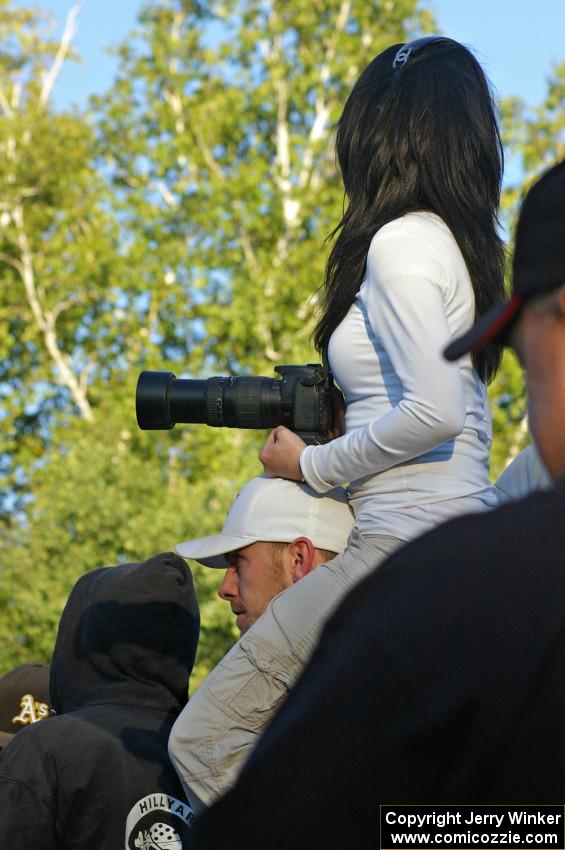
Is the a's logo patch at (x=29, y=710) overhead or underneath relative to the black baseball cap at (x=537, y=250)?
underneath

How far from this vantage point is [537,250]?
4.56 feet

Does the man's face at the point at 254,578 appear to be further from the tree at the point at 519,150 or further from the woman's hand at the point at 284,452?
the tree at the point at 519,150

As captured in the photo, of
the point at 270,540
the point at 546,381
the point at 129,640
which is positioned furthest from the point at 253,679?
the point at 546,381

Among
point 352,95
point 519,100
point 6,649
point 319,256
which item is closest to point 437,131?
point 352,95

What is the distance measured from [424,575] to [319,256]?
23.6m

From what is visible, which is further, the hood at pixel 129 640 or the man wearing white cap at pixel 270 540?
the hood at pixel 129 640

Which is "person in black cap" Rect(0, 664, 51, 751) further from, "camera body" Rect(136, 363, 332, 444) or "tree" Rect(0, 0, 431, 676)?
"tree" Rect(0, 0, 431, 676)

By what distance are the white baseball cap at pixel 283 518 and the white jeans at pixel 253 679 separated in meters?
0.31

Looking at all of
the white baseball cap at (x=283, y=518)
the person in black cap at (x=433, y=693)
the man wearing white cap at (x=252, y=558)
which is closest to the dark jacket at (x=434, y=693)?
the person in black cap at (x=433, y=693)

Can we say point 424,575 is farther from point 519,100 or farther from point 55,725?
point 519,100

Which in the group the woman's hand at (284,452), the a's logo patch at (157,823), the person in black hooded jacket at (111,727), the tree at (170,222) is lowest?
the a's logo patch at (157,823)

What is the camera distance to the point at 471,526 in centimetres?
128

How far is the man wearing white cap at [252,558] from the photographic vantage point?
267cm

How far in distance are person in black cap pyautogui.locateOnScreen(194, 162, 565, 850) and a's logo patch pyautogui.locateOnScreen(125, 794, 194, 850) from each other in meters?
1.89
